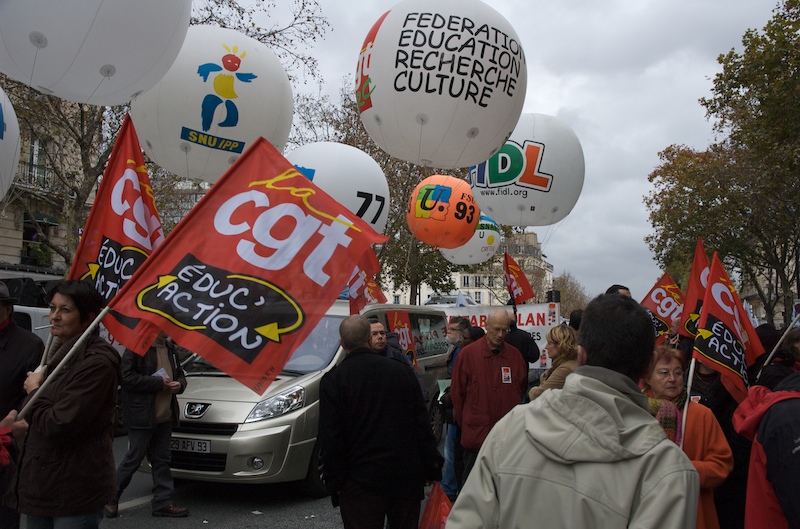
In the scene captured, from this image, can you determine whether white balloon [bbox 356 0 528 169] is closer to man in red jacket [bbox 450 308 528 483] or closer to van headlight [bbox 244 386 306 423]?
man in red jacket [bbox 450 308 528 483]

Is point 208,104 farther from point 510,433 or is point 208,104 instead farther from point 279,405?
point 510,433

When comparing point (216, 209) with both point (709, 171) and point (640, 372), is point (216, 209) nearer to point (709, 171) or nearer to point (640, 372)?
point (640, 372)

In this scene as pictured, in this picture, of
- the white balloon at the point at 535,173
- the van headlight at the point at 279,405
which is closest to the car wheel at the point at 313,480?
the van headlight at the point at 279,405

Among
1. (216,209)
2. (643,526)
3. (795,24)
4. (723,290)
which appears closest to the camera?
(643,526)

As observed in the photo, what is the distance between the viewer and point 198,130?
6.37m

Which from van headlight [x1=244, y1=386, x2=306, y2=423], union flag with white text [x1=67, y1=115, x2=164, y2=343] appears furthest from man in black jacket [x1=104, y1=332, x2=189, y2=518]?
union flag with white text [x1=67, y1=115, x2=164, y2=343]

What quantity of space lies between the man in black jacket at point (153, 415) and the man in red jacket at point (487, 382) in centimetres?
257

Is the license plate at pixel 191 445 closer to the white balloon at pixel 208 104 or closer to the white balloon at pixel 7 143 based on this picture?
the white balloon at pixel 208 104

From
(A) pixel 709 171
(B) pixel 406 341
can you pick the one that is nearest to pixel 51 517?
(B) pixel 406 341

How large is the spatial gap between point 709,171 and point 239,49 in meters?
23.5

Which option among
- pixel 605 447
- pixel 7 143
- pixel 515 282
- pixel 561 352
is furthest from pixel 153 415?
pixel 515 282

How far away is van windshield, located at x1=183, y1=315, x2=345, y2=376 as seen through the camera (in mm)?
6906

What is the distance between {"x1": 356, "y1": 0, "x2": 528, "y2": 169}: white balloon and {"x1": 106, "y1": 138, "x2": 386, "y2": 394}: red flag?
3201 mm

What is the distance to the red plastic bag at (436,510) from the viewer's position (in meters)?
4.46
